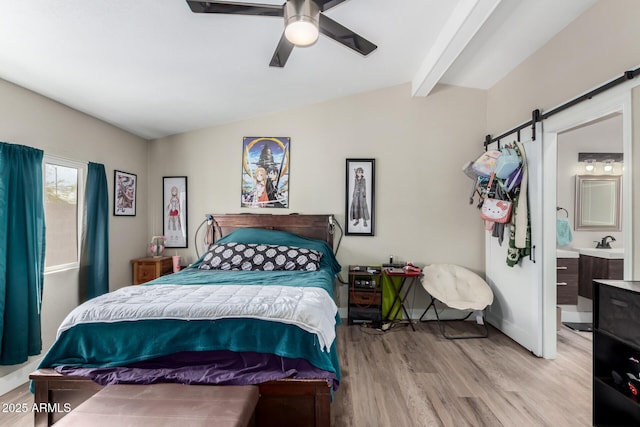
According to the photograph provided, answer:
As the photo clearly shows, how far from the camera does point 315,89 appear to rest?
3.54m

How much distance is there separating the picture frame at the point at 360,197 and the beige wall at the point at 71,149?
2714 mm

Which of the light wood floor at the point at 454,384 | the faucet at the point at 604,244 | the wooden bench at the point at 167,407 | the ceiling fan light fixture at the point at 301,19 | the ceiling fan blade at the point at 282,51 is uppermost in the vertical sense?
the ceiling fan blade at the point at 282,51

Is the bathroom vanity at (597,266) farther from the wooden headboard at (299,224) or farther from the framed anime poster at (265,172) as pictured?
the framed anime poster at (265,172)

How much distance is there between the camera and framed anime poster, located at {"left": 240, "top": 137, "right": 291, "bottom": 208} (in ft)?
13.0

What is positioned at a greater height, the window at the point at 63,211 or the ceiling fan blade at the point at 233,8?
the ceiling fan blade at the point at 233,8

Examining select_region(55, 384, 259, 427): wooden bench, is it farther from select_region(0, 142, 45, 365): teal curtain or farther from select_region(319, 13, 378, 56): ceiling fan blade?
select_region(319, 13, 378, 56): ceiling fan blade

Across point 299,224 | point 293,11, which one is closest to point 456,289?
point 299,224

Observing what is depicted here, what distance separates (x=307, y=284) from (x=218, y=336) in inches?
36.1

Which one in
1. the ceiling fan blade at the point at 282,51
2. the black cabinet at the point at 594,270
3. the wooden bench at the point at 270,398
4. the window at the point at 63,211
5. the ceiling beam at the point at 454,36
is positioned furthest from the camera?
the black cabinet at the point at 594,270

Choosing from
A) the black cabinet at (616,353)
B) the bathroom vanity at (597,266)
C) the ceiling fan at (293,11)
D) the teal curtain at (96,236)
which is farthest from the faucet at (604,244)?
the teal curtain at (96,236)

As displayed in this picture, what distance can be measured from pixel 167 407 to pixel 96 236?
8.12ft

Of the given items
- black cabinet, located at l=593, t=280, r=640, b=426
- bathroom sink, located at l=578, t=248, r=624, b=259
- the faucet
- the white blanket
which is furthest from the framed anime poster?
the faucet

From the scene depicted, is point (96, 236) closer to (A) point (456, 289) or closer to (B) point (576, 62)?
(A) point (456, 289)

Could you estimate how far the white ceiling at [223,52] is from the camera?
1917 millimetres
